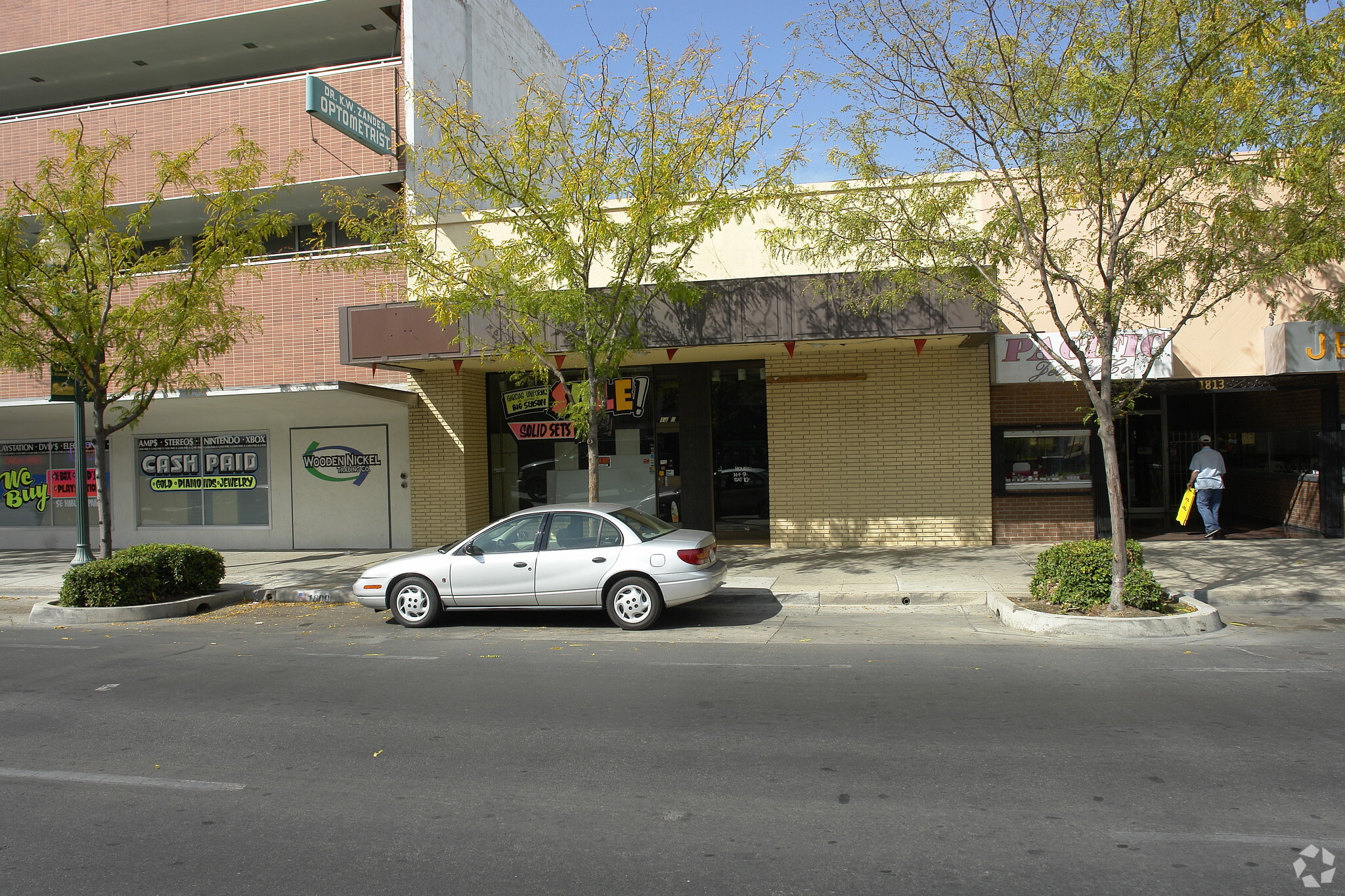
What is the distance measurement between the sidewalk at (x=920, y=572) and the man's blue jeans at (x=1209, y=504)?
0.46 meters

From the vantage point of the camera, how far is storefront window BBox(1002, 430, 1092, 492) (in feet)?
47.2

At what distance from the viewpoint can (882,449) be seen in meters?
14.9

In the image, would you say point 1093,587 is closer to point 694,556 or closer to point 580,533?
point 694,556

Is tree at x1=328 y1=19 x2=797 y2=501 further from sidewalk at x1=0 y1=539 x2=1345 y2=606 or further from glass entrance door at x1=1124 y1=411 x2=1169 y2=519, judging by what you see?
glass entrance door at x1=1124 y1=411 x2=1169 y2=519

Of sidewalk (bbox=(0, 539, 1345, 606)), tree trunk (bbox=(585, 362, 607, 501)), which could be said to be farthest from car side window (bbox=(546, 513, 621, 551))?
sidewalk (bbox=(0, 539, 1345, 606))

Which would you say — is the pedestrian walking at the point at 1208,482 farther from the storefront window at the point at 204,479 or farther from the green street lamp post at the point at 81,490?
the green street lamp post at the point at 81,490

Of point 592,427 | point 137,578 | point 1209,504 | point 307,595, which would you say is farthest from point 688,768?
point 1209,504

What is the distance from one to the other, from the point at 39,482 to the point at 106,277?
880cm

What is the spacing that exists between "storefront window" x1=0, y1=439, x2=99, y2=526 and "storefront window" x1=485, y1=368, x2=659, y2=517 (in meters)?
8.71

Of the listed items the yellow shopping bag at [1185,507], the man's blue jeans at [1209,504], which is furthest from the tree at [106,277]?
the man's blue jeans at [1209,504]

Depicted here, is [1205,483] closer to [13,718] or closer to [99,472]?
[13,718]

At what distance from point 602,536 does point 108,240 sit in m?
8.35

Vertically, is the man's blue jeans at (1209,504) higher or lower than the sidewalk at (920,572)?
higher

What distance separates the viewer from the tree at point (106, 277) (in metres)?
11.8
